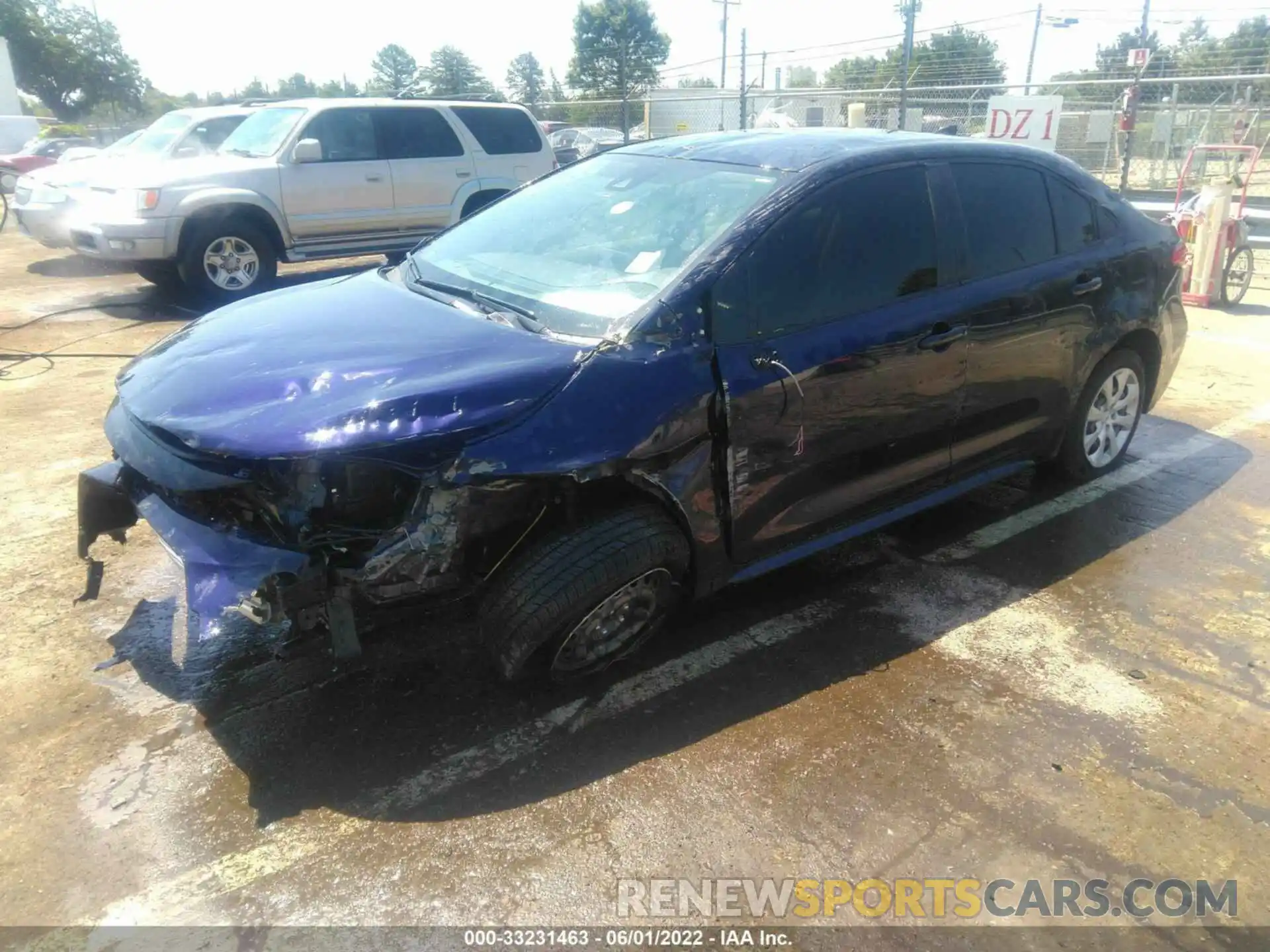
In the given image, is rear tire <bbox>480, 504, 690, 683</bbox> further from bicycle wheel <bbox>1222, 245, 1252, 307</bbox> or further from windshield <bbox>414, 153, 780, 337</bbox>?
bicycle wheel <bbox>1222, 245, 1252, 307</bbox>

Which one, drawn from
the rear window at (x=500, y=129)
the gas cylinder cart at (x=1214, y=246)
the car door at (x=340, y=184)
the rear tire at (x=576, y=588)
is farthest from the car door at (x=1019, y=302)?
the rear window at (x=500, y=129)

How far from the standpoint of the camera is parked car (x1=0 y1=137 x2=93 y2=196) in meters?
19.6

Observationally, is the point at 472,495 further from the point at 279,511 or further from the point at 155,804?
the point at 155,804

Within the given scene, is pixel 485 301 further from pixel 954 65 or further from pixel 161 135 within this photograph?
pixel 954 65

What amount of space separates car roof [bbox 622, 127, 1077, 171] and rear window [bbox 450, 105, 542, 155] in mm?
6783

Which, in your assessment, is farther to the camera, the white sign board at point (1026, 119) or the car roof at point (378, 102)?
the white sign board at point (1026, 119)

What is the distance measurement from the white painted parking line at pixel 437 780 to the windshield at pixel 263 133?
7.99 m

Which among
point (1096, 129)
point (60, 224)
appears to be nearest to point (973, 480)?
point (60, 224)

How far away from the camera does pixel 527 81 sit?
117ft

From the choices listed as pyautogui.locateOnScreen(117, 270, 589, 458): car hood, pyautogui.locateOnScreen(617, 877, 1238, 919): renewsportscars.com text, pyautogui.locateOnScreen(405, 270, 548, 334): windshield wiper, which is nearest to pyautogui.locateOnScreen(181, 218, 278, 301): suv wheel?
pyautogui.locateOnScreen(405, 270, 548, 334): windshield wiper

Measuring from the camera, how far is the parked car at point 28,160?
19562mm

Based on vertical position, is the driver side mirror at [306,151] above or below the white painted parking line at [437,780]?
above

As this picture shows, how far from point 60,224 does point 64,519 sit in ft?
21.2

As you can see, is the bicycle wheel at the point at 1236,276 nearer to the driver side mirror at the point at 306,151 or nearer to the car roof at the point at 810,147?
the car roof at the point at 810,147
